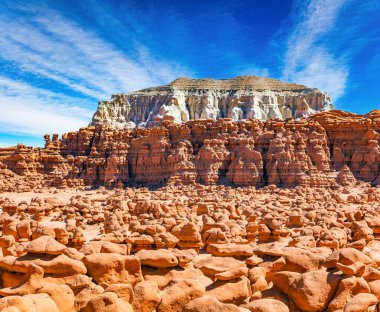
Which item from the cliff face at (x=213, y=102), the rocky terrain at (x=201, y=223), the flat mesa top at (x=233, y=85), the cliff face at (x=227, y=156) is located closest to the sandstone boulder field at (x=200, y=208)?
the rocky terrain at (x=201, y=223)

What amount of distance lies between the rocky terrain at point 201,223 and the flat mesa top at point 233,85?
111 ft

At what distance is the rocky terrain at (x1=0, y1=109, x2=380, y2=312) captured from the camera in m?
6.22

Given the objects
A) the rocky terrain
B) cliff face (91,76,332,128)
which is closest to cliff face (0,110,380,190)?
the rocky terrain

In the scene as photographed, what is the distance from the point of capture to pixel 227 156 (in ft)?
143

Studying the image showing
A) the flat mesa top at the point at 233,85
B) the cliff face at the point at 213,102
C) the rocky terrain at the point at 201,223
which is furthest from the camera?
the flat mesa top at the point at 233,85

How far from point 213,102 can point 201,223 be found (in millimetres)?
63432

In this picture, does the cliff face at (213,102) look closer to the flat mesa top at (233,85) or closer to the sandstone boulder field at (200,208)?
the flat mesa top at (233,85)

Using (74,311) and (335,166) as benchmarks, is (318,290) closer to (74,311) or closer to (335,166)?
(74,311)

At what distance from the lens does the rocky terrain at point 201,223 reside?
20.4 ft

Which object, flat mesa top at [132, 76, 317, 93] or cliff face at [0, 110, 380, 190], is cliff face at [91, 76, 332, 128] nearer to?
flat mesa top at [132, 76, 317, 93]

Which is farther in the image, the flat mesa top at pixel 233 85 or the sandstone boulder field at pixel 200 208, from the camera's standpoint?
the flat mesa top at pixel 233 85

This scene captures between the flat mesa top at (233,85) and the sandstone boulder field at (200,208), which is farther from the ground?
the flat mesa top at (233,85)

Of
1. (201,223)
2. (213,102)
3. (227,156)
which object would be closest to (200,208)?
(201,223)

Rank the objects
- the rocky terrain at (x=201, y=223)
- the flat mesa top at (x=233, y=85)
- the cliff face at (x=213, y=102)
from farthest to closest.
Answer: the flat mesa top at (x=233, y=85), the cliff face at (x=213, y=102), the rocky terrain at (x=201, y=223)
